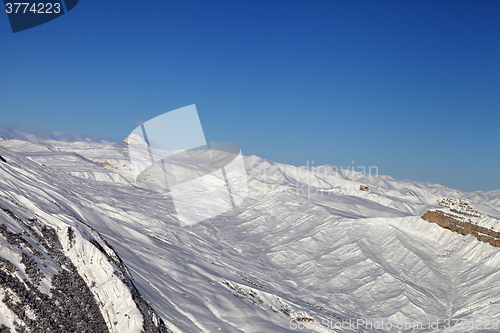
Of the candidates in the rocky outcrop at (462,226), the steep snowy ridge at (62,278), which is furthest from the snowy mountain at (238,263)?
the rocky outcrop at (462,226)

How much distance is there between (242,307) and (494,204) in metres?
104

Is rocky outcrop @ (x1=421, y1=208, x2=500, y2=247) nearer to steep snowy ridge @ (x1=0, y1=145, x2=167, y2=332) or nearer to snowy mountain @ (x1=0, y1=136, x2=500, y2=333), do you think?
snowy mountain @ (x1=0, y1=136, x2=500, y2=333)

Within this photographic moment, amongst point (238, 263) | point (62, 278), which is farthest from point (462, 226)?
point (62, 278)

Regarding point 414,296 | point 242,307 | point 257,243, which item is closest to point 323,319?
point 242,307

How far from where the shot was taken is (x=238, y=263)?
30.1 meters

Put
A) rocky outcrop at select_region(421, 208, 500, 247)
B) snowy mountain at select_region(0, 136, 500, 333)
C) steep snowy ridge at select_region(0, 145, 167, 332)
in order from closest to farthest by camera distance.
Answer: steep snowy ridge at select_region(0, 145, 167, 332) → snowy mountain at select_region(0, 136, 500, 333) → rocky outcrop at select_region(421, 208, 500, 247)

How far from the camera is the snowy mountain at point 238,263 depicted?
354 inches

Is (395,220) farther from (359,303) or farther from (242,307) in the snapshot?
(242,307)

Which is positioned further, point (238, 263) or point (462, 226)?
point (462, 226)

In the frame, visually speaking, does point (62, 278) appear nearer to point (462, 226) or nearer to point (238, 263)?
point (238, 263)

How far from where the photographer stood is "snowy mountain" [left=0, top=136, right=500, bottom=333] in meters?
8.98

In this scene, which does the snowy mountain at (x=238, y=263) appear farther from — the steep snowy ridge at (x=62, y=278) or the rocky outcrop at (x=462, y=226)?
the rocky outcrop at (x=462, y=226)

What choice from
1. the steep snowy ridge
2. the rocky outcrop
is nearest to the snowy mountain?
the steep snowy ridge

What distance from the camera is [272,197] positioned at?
6444 cm
